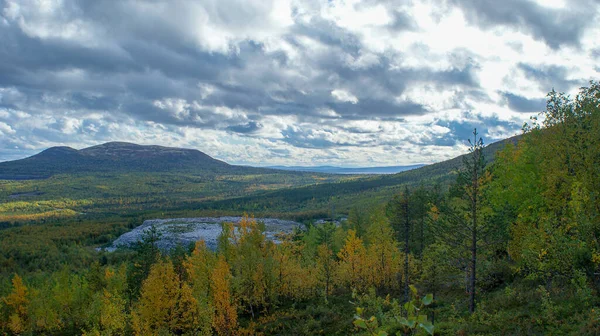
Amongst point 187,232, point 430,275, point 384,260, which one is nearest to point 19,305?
point 384,260

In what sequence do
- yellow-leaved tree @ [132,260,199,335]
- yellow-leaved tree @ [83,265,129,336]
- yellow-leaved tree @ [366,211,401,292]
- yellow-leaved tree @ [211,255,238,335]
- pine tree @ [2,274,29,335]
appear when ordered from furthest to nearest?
pine tree @ [2,274,29,335]
yellow-leaved tree @ [366,211,401,292]
yellow-leaved tree @ [211,255,238,335]
yellow-leaved tree @ [132,260,199,335]
yellow-leaved tree @ [83,265,129,336]

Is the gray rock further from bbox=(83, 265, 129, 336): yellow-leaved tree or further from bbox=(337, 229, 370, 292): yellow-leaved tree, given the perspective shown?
bbox=(337, 229, 370, 292): yellow-leaved tree

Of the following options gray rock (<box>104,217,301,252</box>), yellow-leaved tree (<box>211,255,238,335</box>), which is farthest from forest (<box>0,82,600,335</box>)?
gray rock (<box>104,217,301,252</box>)

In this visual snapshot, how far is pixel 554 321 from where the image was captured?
17.7 meters

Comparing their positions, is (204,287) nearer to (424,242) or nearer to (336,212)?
(424,242)

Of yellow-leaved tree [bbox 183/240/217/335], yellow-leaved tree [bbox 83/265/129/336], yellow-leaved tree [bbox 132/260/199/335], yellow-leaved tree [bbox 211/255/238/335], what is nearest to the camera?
yellow-leaved tree [bbox 183/240/217/335]

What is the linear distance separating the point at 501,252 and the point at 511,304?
19.0 m

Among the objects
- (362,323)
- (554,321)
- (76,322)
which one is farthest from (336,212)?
(362,323)

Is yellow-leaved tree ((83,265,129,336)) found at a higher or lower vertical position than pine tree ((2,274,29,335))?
higher

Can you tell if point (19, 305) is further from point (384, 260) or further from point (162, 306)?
point (384, 260)

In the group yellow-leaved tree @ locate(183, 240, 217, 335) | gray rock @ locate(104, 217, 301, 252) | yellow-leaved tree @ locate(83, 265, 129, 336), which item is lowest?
gray rock @ locate(104, 217, 301, 252)

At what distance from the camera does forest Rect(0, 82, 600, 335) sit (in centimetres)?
1700

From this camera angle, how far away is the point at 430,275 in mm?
39688

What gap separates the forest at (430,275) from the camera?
1700cm
